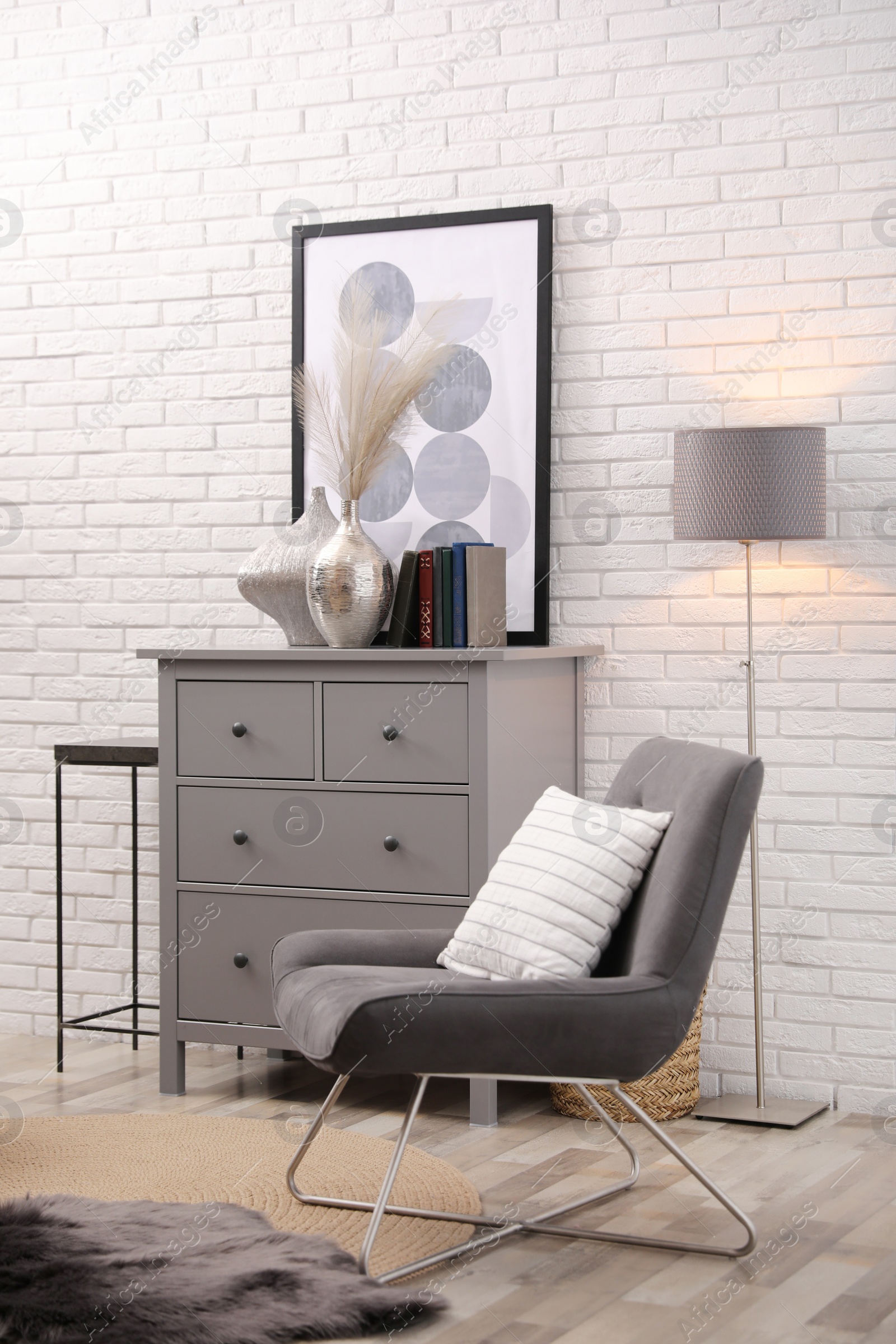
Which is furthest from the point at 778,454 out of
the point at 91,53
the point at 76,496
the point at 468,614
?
the point at 91,53

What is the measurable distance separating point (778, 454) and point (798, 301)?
0.51 metres

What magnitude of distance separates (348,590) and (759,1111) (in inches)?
57.4

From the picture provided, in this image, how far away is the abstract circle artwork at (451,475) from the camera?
3.68 meters

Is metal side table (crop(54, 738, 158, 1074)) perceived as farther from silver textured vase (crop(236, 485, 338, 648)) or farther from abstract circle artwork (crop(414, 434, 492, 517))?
abstract circle artwork (crop(414, 434, 492, 517))

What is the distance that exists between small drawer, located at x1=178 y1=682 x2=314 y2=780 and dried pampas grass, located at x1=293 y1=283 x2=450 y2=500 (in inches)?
20.0

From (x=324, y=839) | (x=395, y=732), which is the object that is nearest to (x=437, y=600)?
(x=395, y=732)

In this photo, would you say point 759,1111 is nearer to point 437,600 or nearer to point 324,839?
point 324,839

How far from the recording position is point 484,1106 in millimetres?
3215

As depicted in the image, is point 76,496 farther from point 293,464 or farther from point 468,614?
point 468,614

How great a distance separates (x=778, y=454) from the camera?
122 inches

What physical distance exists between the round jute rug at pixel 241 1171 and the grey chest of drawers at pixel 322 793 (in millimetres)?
300

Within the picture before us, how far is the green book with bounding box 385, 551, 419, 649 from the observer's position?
340 centimetres

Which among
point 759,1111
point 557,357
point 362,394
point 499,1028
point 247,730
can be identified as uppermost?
point 557,357

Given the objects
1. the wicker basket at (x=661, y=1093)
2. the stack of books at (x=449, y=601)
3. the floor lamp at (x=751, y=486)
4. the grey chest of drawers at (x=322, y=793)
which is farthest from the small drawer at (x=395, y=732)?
the wicker basket at (x=661, y=1093)
